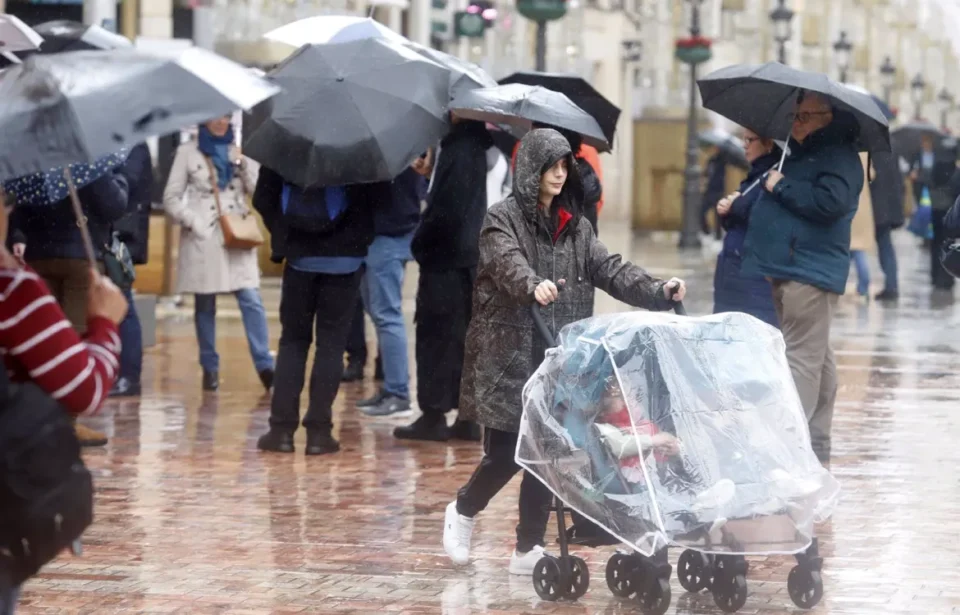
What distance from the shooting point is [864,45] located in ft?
304

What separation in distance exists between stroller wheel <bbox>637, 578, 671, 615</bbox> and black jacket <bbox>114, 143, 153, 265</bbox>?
5495 mm

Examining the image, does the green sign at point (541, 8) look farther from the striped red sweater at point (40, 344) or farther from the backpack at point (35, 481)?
the backpack at point (35, 481)

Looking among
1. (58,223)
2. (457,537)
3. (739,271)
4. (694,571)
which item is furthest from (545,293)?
(58,223)

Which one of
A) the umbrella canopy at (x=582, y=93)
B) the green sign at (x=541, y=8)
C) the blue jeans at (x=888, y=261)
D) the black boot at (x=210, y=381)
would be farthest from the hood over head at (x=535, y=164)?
the blue jeans at (x=888, y=261)

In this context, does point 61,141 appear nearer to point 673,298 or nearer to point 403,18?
point 673,298

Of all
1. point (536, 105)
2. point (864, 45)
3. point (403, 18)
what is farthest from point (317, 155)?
point (864, 45)

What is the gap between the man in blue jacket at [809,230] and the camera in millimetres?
9102

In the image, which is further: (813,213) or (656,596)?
(813,213)

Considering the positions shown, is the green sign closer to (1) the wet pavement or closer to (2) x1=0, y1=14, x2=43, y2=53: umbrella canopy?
(1) the wet pavement

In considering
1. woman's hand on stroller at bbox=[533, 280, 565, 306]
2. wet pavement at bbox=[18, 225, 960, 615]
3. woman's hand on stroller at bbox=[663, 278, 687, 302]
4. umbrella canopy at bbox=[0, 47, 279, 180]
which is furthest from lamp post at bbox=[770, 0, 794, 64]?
umbrella canopy at bbox=[0, 47, 279, 180]

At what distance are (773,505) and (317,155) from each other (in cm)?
377

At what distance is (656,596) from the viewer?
6.72 meters

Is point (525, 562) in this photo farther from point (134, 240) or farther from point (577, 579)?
point (134, 240)

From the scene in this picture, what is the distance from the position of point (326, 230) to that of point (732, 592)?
3.75m
